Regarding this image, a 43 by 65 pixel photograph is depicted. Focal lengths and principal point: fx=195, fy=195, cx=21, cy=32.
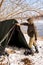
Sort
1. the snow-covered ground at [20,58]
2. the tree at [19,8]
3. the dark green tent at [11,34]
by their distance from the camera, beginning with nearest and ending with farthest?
1. the snow-covered ground at [20,58]
2. the dark green tent at [11,34]
3. the tree at [19,8]

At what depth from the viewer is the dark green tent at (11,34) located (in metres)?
6.83

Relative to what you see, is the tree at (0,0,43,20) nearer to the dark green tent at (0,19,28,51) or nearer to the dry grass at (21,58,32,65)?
the dark green tent at (0,19,28,51)

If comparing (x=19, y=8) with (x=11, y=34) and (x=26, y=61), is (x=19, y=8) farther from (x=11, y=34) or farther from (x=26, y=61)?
A: (x=26, y=61)

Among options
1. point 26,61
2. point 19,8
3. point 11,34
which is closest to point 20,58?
point 26,61

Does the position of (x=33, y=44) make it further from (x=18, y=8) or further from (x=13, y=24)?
(x=18, y=8)

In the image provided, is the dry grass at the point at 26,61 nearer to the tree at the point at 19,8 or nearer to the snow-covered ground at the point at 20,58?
the snow-covered ground at the point at 20,58

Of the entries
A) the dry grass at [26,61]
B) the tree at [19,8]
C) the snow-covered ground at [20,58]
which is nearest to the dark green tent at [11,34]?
the snow-covered ground at [20,58]

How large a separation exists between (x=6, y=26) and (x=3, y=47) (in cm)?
100

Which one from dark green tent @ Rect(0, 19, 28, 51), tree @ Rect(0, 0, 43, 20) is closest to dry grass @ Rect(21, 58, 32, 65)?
dark green tent @ Rect(0, 19, 28, 51)

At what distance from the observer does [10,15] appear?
7.81 metres

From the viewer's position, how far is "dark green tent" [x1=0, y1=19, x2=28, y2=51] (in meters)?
6.83

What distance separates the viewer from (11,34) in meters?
7.09

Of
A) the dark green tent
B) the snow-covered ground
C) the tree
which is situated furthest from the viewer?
the tree

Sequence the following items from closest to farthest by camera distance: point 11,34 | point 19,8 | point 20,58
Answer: point 20,58 → point 11,34 → point 19,8
